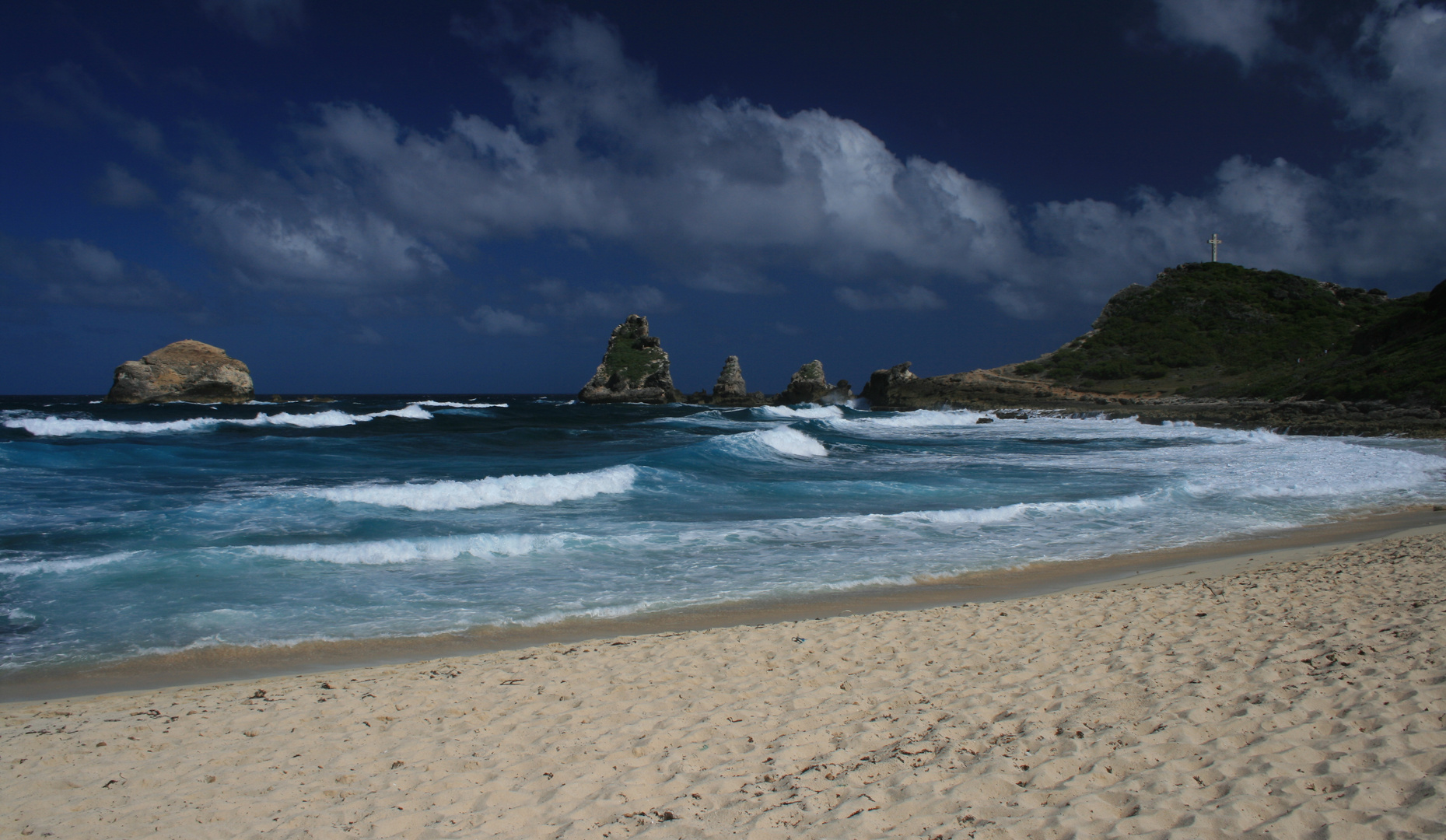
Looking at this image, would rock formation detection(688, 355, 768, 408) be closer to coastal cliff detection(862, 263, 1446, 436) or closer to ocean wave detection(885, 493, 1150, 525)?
coastal cliff detection(862, 263, 1446, 436)

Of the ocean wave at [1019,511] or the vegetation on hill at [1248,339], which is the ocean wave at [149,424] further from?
the vegetation on hill at [1248,339]

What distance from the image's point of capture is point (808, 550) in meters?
9.84

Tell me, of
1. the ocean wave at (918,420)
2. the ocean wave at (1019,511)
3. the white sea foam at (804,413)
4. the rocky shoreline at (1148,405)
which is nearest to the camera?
the ocean wave at (1019,511)

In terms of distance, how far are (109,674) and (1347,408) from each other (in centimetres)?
3680

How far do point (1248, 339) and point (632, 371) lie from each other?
180ft

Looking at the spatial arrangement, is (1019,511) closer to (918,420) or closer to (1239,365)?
(918,420)

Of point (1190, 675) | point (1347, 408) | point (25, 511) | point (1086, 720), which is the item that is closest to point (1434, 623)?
point (1190, 675)

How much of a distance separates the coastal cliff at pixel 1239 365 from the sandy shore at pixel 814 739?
25.5 metres

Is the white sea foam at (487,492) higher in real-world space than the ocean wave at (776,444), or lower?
lower

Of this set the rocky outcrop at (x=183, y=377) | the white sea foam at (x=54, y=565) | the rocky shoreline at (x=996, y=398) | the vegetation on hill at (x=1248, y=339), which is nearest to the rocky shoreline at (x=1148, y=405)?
the rocky shoreline at (x=996, y=398)

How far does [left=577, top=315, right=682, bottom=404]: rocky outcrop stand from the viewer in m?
73.7

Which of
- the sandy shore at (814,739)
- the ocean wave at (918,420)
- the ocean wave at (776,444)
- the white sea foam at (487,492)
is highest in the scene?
the ocean wave at (918,420)

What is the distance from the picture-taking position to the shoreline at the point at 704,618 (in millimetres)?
5629

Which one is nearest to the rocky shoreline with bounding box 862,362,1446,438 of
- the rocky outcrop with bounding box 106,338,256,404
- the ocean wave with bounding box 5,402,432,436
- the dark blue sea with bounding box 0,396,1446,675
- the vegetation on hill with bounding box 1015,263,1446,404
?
the vegetation on hill with bounding box 1015,263,1446,404
